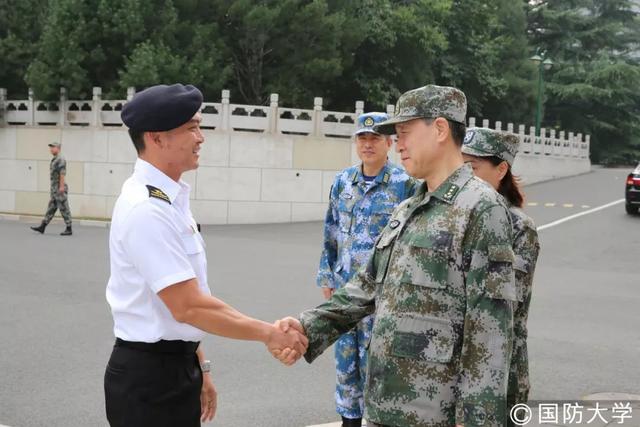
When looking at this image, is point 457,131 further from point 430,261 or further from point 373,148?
point 373,148

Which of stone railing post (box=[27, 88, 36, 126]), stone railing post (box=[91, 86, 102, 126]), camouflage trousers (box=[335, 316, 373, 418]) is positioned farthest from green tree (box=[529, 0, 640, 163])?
camouflage trousers (box=[335, 316, 373, 418])

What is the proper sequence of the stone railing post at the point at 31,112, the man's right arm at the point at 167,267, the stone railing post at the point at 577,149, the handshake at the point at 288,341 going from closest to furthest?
the man's right arm at the point at 167,267
the handshake at the point at 288,341
the stone railing post at the point at 31,112
the stone railing post at the point at 577,149

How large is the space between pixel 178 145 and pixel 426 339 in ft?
3.45

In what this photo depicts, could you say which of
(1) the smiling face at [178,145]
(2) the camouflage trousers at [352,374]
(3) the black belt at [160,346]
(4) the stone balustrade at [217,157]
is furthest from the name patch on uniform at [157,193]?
(4) the stone balustrade at [217,157]

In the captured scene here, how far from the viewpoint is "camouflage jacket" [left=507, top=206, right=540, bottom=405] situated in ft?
9.89

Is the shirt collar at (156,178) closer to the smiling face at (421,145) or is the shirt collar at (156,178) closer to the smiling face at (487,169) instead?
the smiling face at (421,145)

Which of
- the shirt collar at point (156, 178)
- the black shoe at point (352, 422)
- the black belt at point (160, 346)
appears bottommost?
the black shoe at point (352, 422)

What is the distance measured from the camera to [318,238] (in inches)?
595

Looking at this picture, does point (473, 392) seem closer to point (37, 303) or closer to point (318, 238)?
point (37, 303)

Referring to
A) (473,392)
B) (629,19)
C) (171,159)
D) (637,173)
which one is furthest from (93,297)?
(629,19)

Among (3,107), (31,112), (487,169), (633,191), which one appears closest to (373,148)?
(487,169)

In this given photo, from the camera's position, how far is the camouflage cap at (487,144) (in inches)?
136

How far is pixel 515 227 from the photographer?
10.6 feet

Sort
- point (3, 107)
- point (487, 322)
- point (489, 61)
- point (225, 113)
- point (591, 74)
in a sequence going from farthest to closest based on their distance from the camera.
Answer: point (591, 74) → point (489, 61) → point (3, 107) → point (225, 113) → point (487, 322)
